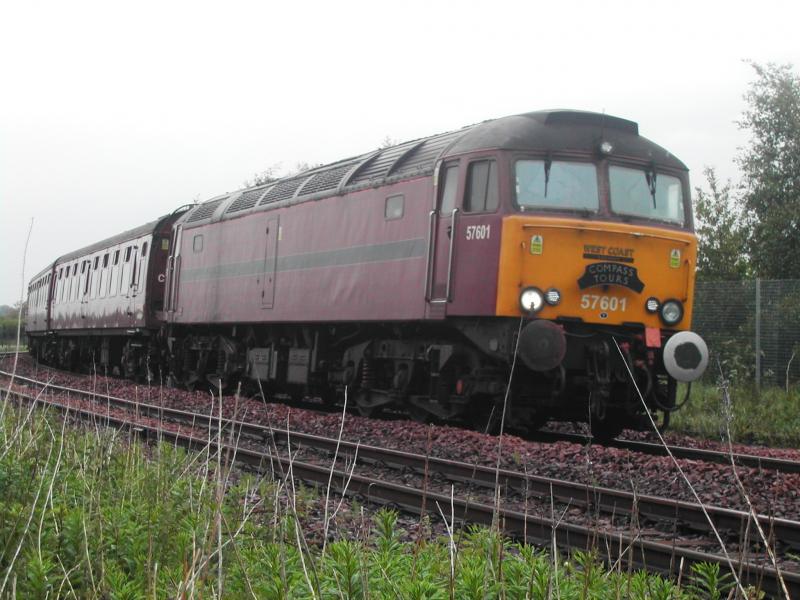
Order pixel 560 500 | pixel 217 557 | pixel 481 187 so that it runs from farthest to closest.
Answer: pixel 481 187, pixel 560 500, pixel 217 557

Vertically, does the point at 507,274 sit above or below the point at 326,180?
below

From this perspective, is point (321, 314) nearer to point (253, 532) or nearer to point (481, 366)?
point (481, 366)

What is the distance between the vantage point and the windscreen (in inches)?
421

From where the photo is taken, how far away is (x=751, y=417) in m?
13.3

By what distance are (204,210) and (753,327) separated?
9.51m

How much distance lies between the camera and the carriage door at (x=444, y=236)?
10609 mm

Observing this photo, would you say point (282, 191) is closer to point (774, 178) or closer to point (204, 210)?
point (204, 210)

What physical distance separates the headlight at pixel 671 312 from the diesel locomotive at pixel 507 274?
0.05 feet

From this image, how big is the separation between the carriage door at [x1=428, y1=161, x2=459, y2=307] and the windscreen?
1.63 metres

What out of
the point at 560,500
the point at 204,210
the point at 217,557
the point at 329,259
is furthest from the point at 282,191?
the point at 217,557

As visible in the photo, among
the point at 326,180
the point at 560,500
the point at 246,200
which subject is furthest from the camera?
the point at 246,200

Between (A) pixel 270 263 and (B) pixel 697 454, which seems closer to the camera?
(B) pixel 697 454

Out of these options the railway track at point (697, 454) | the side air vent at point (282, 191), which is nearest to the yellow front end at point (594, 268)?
the railway track at point (697, 454)

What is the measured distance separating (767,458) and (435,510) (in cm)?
416
